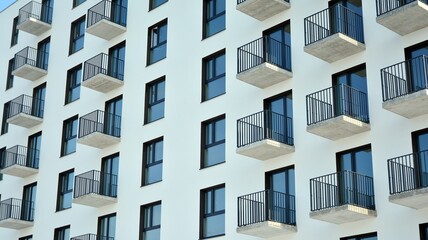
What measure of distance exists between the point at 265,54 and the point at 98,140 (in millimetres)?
8975

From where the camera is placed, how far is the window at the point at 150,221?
94.8 feet

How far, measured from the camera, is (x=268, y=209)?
79.6ft

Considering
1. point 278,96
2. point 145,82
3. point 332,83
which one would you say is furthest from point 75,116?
point 332,83

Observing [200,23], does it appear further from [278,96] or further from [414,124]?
[414,124]

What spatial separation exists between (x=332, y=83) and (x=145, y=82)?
31.9 ft

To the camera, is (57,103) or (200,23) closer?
(200,23)

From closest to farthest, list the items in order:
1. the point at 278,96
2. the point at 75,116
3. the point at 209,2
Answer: the point at 278,96 → the point at 209,2 → the point at 75,116

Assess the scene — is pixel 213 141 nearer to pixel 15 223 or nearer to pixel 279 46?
pixel 279 46

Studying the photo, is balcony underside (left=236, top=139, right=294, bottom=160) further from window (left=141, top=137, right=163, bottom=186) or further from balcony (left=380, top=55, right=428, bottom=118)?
window (left=141, top=137, right=163, bottom=186)

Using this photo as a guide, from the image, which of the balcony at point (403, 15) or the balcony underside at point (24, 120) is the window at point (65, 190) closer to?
the balcony underside at point (24, 120)

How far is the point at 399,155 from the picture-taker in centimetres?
2189

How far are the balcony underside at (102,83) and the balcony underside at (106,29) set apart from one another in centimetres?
242

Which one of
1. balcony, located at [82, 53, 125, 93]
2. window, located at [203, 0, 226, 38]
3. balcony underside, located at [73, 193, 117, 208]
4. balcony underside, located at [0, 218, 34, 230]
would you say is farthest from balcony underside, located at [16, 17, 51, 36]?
window, located at [203, 0, 226, 38]

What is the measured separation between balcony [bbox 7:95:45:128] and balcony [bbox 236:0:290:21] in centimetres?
1423
